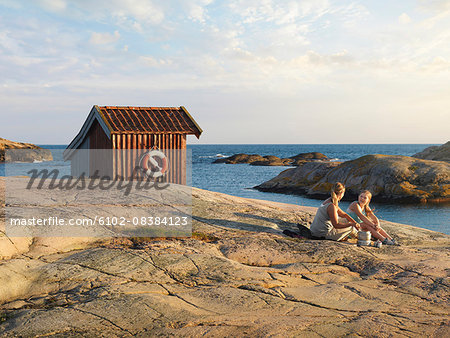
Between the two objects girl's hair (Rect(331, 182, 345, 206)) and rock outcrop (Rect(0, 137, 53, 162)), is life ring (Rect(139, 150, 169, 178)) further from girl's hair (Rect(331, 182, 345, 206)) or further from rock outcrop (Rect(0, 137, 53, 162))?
rock outcrop (Rect(0, 137, 53, 162))

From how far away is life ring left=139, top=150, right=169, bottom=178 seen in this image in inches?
561

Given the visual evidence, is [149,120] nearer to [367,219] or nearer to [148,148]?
[148,148]

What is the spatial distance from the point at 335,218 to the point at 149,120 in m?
8.46

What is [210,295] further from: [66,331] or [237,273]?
[66,331]

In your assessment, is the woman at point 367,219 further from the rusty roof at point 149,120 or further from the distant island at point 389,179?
the distant island at point 389,179

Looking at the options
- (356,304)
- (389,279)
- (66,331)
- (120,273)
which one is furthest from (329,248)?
(66,331)

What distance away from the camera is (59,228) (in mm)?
8180

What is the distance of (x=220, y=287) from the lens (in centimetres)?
616

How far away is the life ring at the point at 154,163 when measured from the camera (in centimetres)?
1426

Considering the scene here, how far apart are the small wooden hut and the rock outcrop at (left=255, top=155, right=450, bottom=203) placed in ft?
40.2

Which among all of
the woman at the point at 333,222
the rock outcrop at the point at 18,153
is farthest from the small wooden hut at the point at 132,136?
the rock outcrop at the point at 18,153

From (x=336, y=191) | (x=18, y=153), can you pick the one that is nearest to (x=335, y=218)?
(x=336, y=191)

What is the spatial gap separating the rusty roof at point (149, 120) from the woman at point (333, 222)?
696cm

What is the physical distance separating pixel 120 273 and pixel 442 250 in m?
7.11
